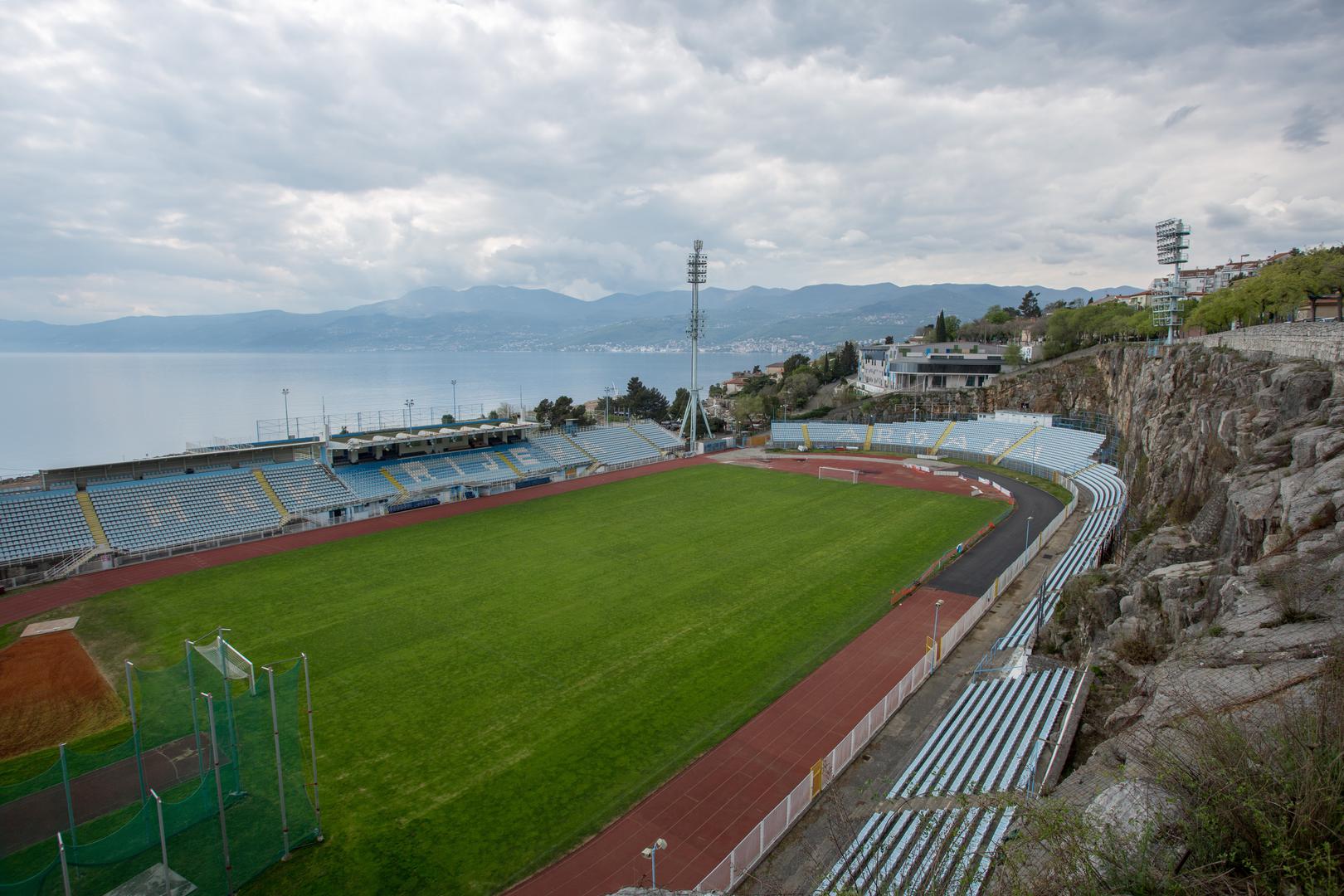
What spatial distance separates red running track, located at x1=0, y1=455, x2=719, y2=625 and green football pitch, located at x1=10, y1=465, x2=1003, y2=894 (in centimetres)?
129

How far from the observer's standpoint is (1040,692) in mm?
15492

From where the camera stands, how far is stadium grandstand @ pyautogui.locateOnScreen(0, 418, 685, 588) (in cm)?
2838

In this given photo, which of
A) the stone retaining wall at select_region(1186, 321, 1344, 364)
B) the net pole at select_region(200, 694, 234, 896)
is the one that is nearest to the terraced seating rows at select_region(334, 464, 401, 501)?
the net pole at select_region(200, 694, 234, 896)

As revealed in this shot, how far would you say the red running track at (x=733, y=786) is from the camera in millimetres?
11703

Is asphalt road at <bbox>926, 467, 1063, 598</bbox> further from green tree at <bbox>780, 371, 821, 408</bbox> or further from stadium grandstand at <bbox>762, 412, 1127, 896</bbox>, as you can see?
green tree at <bbox>780, 371, 821, 408</bbox>

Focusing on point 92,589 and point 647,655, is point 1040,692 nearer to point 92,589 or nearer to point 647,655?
point 647,655

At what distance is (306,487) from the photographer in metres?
37.0

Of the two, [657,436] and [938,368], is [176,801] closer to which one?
[657,436]

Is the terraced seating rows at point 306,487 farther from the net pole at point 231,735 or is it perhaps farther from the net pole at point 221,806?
the net pole at point 221,806

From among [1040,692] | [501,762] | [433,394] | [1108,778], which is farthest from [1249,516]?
[433,394]

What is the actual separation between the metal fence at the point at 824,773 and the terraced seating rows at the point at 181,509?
29.9m

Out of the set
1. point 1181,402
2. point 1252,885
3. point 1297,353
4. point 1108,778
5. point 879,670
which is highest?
point 1297,353

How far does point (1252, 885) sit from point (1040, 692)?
11499 millimetres

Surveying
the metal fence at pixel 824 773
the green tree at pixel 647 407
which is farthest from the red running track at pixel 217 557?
the green tree at pixel 647 407
